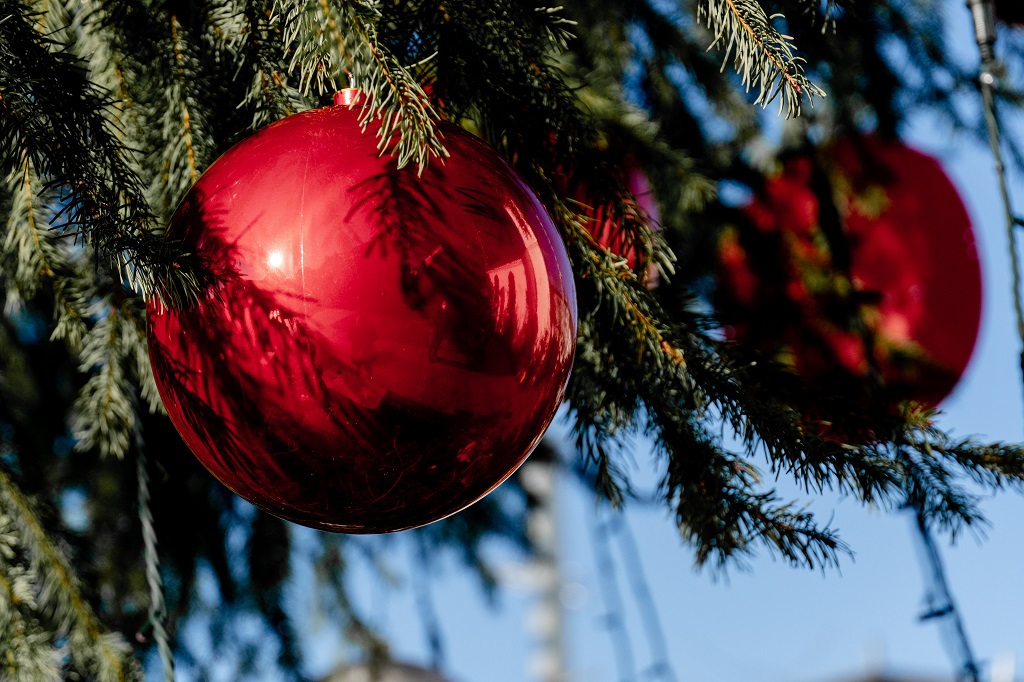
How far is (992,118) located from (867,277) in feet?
1.55

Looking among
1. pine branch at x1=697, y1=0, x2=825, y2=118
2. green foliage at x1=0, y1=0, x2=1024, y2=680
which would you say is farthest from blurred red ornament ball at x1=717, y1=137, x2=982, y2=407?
pine branch at x1=697, y1=0, x2=825, y2=118

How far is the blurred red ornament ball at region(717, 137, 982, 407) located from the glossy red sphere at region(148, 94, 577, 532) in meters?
0.84

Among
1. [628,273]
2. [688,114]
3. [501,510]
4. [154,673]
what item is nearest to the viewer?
[628,273]

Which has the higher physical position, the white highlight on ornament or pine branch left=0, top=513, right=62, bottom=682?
the white highlight on ornament

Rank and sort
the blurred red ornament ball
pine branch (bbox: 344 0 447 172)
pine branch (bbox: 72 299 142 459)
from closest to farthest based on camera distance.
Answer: pine branch (bbox: 344 0 447 172)
pine branch (bbox: 72 299 142 459)
the blurred red ornament ball

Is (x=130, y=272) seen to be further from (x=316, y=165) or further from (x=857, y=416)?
(x=857, y=416)

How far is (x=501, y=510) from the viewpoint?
2.96 m

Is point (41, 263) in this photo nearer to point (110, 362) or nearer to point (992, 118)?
point (110, 362)

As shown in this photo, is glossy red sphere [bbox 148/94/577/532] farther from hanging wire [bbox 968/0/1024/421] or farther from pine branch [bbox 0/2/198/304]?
hanging wire [bbox 968/0/1024/421]

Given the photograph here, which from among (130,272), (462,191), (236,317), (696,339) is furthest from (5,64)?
(696,339)

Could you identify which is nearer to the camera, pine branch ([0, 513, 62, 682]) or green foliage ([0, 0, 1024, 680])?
green foliage ([0, 0, 1024, 680])

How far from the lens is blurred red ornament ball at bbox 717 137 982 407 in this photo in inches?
70.3

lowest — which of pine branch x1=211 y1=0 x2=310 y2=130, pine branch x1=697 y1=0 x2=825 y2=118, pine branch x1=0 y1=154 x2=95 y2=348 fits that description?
pine branch x1=697 y1=0 x2=825 y2=118

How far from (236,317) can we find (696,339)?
1.99 feet
